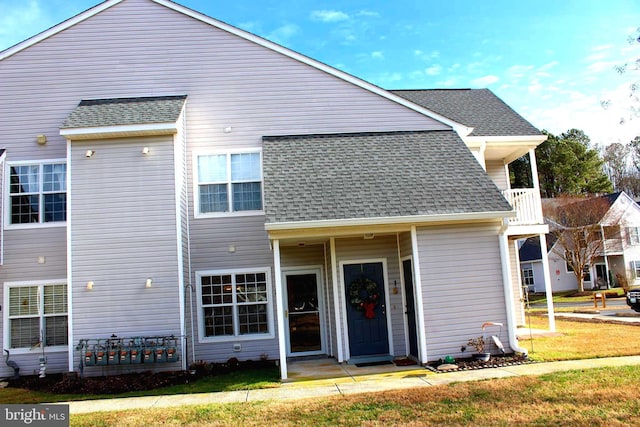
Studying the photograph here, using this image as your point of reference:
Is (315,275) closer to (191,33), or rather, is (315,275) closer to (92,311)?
(92,311)

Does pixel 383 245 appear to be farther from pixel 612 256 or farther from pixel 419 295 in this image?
pixel 612 256

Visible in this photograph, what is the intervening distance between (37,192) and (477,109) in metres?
→ 12.7

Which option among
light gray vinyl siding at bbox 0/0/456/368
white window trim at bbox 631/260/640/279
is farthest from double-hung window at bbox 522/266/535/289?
light gray vinyl siding at bbox 0/0/456/368

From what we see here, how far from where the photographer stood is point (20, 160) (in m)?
12.8

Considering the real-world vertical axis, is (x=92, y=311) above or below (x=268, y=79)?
below

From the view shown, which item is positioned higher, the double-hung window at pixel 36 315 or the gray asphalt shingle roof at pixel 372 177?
the gray asphalt shingle roof at pixel 372 177

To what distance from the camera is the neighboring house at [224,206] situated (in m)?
11.1

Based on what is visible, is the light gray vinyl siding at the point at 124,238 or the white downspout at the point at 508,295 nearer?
the white downspout at the point at 508,295

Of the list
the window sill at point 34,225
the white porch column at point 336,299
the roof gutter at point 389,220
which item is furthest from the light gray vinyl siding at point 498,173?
the window sill at point 34,225

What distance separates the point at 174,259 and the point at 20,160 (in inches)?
190

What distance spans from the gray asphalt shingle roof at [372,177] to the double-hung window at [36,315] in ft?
19.2

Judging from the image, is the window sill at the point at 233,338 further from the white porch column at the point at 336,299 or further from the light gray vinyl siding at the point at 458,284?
the light gray vinyl siding at the point at 458,284

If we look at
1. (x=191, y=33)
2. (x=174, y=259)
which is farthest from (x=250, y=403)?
(x=191, y=33)

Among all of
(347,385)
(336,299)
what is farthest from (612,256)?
(347,385)
